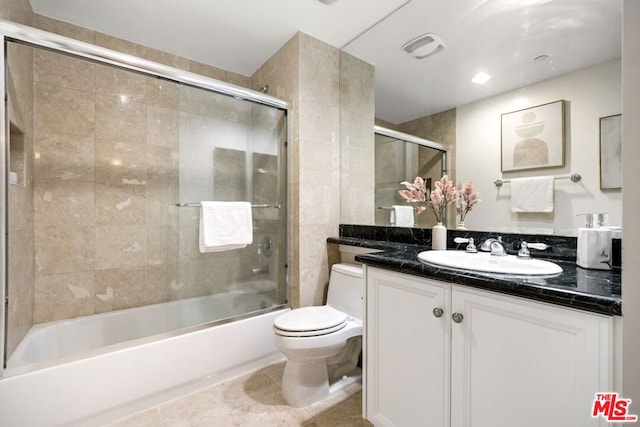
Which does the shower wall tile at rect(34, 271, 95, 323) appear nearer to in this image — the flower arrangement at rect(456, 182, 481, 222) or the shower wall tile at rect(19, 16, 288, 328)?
the shower wall tile at rect(19, 16, 288, 328)

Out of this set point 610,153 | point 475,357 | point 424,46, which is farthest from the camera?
point 424,46

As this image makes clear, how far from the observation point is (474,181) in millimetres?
1429

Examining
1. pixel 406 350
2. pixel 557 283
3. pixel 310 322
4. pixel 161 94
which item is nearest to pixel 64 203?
pixel 161 94

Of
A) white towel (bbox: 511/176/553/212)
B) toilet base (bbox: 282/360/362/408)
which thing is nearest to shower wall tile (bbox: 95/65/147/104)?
toilet base (bbox: 282/360/362/408)

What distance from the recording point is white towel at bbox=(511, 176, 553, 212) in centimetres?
120

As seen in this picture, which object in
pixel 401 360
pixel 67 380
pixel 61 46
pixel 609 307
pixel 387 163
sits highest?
pixel 61 46

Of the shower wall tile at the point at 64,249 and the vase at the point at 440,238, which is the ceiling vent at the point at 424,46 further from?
the shower wall tile at the point at 64,249

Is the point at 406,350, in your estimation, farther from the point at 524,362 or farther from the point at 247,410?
the point at 247,410

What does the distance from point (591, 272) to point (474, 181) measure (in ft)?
2.17

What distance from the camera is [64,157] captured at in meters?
1.74

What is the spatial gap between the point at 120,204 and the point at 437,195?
7.02 feet

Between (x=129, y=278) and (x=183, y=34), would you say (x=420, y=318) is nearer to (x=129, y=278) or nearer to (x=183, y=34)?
(x=129, y=278)

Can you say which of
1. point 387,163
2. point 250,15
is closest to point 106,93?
point 250,15

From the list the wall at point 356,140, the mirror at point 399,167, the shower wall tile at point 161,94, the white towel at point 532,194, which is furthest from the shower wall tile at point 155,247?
the white towel at point 532,194
